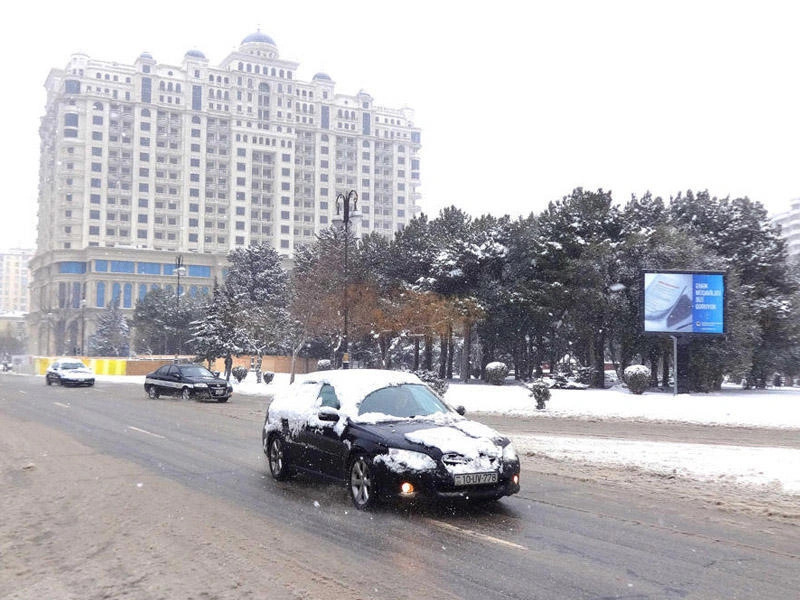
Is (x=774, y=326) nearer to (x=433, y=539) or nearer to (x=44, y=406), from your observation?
(x=44, y=406)

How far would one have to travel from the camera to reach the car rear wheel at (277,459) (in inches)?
428

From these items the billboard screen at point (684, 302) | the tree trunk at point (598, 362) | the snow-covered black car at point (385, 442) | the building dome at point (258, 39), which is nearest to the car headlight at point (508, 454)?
the snow-covered black car at point (385, 442)

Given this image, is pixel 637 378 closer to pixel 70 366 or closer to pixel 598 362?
pixel 598 362

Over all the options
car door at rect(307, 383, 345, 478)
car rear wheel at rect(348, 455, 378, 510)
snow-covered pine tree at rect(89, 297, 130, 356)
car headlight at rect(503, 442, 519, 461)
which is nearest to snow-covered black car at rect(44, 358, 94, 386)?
car door at rect(307, 383, 345, 478)

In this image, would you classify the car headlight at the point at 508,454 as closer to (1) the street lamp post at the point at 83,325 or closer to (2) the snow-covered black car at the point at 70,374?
(2) the snow-covered black car at the point at 70,374

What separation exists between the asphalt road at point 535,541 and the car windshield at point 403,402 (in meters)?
1.21

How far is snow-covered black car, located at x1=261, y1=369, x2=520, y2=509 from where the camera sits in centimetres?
827

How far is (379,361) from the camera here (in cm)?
6600

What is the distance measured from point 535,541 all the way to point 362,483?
2.30m

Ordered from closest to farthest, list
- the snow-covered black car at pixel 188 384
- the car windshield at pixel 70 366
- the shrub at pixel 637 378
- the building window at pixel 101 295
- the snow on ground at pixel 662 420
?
the snow on ground at pixel 662 420 → the snow-covered black car at pixel 188 384 → the shrub at pixel 637 378 → the car windshield at pixel 70 366 → the building window at pixel 101 295

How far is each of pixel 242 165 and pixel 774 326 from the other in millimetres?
132387

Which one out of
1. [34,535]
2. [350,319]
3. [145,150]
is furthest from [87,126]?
[34,535]

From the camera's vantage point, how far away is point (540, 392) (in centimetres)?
2838

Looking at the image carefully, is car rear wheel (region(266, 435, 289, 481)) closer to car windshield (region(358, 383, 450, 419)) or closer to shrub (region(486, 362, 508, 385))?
car windshield (region(358, 383, 450, 419))
